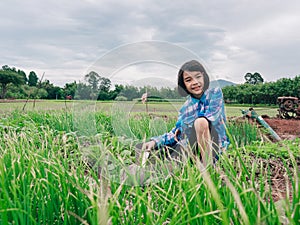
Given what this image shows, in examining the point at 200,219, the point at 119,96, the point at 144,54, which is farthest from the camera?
the point at 119,96

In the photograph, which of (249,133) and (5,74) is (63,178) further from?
(5,74)

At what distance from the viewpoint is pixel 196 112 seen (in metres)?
2.92

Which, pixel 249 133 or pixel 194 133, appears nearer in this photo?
pixel 194 133

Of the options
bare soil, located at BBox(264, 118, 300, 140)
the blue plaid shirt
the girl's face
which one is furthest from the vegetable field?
bare soil, located at BBox(264, 118, 300, 140)

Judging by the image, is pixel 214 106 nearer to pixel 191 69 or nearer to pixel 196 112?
pixel 196 112

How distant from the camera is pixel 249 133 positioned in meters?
4.64

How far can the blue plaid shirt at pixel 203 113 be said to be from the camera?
9.09ft

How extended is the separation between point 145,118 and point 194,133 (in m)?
1.96


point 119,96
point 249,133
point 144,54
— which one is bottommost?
point 249,133

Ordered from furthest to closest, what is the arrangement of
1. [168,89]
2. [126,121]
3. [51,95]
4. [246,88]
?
[246,88], [51,95], [126,121], [168,89]

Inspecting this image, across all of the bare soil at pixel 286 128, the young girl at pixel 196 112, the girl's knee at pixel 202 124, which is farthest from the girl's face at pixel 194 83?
the bare soil at pixel 286 128

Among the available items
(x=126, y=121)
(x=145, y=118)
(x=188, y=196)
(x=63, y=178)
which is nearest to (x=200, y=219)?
(x=188, y=196)

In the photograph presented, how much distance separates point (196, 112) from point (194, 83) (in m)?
0.27

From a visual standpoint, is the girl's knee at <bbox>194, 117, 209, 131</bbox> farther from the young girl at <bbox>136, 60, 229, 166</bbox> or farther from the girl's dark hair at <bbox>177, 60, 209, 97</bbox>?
the girl's dark hair at <bbox>177, 60, 209, 97</bbox>
